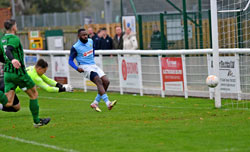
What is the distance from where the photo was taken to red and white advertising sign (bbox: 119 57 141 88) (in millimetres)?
18266

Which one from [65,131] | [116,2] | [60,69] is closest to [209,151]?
[65,131]

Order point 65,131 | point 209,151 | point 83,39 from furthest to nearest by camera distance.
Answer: point 83,39 < point 65,131 < point 209,151

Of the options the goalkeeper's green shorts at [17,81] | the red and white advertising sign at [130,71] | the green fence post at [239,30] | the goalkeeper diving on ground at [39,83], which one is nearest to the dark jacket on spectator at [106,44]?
the red and white advertising sign at [130,71]

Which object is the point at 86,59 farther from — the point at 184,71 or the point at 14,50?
the point at 14,50

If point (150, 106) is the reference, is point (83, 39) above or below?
above

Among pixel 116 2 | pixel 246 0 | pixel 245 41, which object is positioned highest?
pixel 116 2

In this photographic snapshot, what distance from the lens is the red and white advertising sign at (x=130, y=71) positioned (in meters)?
18.3

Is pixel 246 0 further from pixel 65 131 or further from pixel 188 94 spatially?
pixel 65 131

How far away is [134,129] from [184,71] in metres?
6.22

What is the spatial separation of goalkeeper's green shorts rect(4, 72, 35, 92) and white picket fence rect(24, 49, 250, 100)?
19.6 feet

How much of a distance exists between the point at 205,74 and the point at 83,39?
12.8 ft

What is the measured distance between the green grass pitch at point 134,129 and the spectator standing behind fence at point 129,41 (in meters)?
4.33

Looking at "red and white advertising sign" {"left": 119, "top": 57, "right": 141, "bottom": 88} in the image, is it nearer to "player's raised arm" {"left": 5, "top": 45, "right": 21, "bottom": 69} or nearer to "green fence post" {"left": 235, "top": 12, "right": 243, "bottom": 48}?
"green fence post" {"left": 235, "top": 12, "right": 243, "bottom": 48}

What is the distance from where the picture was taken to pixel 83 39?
47.1 feet
